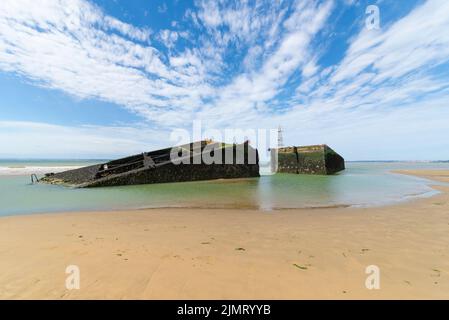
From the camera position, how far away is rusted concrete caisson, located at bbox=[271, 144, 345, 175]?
18766 millimetres

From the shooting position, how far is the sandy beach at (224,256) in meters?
1.94

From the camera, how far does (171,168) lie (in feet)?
42.1

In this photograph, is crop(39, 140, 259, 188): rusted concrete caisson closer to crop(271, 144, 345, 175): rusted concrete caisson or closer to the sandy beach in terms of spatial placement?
crop(271, 144, 345, 175): rusted concrete caisson

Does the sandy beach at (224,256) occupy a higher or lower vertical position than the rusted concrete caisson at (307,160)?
lower

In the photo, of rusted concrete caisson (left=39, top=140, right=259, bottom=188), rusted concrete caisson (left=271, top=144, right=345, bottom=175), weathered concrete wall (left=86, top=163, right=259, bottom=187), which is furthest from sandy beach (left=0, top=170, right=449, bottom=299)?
rusted concrete caisson (left=271, top=144, right=345, bottom=175)

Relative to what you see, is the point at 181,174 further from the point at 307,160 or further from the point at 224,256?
the point at 307,160

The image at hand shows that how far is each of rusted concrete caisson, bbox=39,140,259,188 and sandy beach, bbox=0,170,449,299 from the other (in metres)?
7.05

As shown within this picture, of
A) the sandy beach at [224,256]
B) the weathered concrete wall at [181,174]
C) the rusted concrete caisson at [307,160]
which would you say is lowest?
the sandy beach at [224,256]

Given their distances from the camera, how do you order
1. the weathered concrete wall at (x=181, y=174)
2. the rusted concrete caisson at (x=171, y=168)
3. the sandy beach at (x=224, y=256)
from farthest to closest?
the rusted concrete caisson at (x=171, y=168) < the weathered concrete wall at (x=181, y=174) < the sandy beach at (x=224, y=256)

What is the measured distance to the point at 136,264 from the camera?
2.43 m

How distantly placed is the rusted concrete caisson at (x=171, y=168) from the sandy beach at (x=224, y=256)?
705 cm

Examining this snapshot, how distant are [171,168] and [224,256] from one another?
1062cm

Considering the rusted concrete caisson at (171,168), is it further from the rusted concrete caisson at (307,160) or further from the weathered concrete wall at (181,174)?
the rusted concrete caisson at (307,160)

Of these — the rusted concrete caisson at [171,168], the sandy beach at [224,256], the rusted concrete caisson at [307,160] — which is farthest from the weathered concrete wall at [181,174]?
the sandy beach at [224,256]
